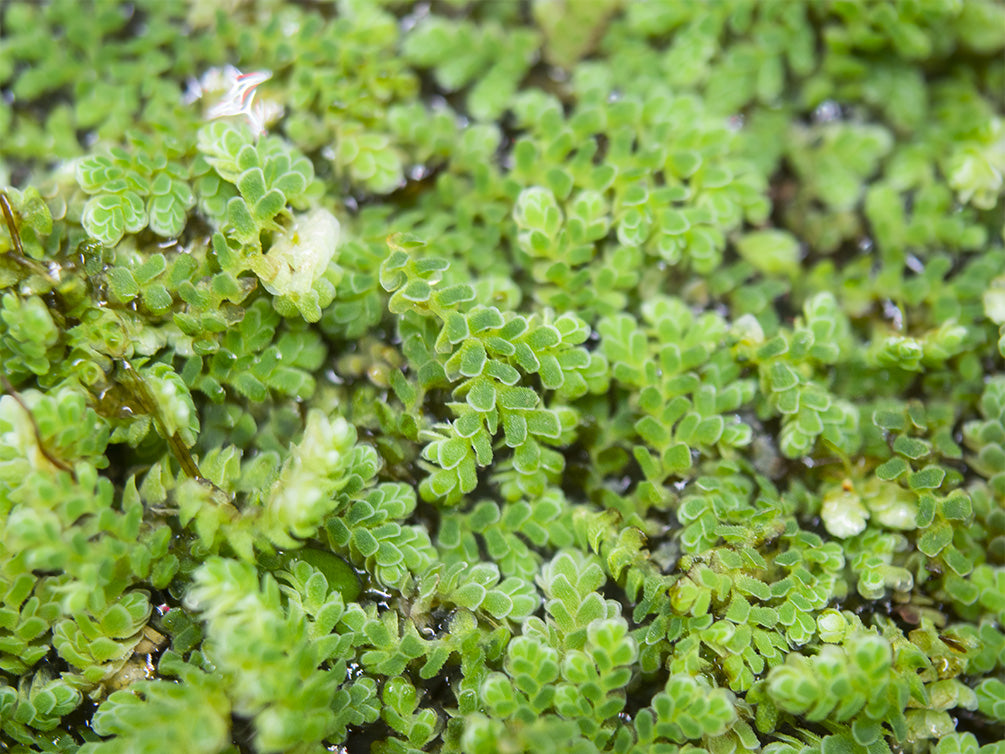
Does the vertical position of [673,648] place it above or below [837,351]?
below

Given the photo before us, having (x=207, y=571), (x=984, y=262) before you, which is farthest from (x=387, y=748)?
(x=984, y=262)

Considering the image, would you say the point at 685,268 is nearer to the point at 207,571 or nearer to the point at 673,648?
the point at 673,648

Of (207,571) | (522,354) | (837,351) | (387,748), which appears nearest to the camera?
(207,571)

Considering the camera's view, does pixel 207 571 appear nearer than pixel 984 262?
Yes

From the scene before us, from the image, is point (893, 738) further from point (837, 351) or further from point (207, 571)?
point (207, 571)

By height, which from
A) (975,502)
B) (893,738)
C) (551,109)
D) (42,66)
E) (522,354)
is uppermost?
(42,66)

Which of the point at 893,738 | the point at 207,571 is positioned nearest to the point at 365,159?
the point at 207,571

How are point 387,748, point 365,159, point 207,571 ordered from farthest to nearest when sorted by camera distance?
point 365,159
point 387,748
point 207,571
